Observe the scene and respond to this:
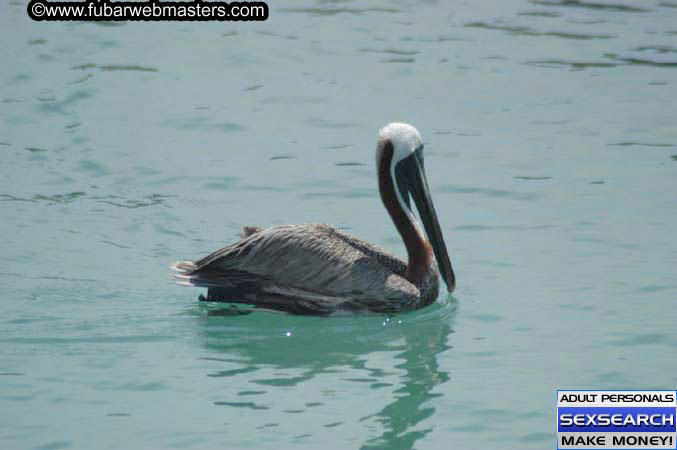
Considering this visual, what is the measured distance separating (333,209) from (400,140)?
6.81 feet

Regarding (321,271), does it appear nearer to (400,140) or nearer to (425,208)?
(425,208)

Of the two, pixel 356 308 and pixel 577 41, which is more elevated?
pixel 577 41

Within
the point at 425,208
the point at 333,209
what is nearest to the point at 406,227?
the point at 425,208

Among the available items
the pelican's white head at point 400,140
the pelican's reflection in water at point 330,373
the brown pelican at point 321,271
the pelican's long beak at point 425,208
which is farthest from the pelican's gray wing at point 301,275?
the pelican's white head at point 400,140

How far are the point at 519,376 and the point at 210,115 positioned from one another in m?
6.44

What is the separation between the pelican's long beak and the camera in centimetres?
983

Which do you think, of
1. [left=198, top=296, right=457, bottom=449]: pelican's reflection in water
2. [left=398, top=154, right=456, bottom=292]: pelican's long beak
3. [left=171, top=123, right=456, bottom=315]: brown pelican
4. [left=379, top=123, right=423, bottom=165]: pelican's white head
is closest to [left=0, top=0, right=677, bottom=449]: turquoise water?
[left=198, top=296, right=457, bottom=449]: pelican's reflection in water

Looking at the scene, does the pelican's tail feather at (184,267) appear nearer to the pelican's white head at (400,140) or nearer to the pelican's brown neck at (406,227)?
the pelican's brown neck at (406,227)

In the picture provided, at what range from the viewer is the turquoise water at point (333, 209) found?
8125 millimetres

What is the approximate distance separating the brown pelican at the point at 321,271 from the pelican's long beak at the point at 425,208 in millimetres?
14

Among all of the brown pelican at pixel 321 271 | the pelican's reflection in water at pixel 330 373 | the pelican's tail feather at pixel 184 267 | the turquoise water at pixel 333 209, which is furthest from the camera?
the pelican's tail feather at pixel 184 267

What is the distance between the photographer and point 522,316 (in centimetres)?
955

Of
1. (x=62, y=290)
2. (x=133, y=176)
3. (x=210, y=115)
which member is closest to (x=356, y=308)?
(x=62, y=290)

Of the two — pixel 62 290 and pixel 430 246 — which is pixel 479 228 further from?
pixel 62 290
